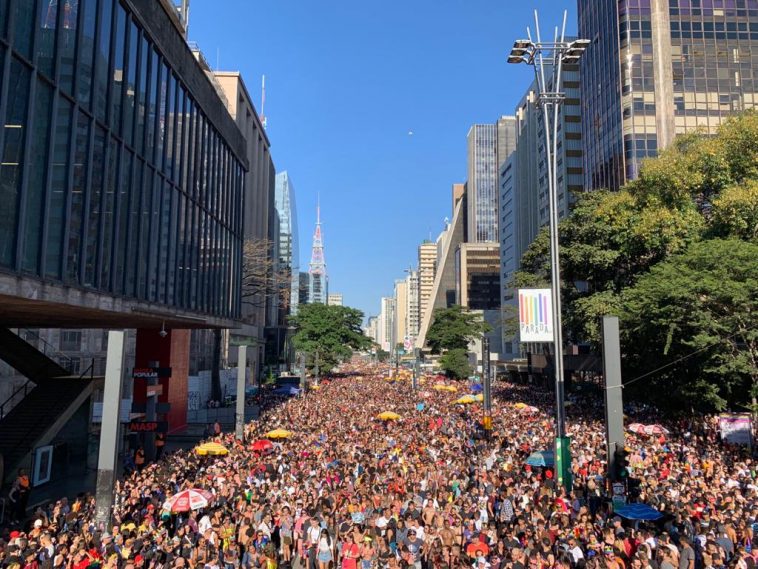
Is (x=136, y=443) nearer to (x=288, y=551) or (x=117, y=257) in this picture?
(x=117, y=257)

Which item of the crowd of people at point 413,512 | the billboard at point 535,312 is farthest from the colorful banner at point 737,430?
the billboard at point 535,312

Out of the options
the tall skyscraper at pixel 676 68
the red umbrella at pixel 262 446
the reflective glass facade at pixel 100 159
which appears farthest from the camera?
the tall skyscraper at pixel 676 68

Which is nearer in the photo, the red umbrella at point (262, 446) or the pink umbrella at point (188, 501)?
the pink umbrella at point (188, 501)

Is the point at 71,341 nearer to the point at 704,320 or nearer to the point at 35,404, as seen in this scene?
the point at 35,404

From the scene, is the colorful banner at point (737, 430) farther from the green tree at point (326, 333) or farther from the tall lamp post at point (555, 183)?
the green tree at point (326, 333)

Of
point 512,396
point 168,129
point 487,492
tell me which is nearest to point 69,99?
point 168,129

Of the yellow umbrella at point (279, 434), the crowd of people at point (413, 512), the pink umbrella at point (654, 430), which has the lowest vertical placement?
the crowd of people at point (413, 512)

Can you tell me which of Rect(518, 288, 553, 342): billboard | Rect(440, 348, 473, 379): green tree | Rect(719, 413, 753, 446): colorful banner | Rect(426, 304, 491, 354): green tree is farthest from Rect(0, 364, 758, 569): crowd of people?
Rect(426, 304, 491, 354): green tree

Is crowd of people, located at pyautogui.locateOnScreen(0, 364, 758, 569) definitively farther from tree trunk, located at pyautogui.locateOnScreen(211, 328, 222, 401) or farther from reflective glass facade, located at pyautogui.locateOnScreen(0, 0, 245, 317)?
tree trunk, located at pyautogui.locateOnScreen(211, 328, 222, 401)
